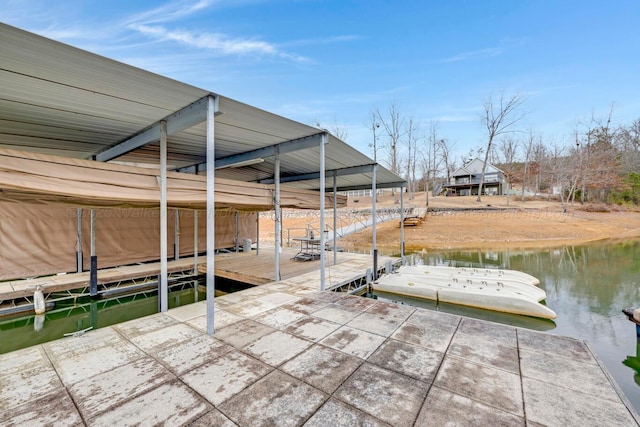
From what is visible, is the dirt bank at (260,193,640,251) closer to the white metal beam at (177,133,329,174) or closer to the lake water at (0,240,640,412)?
the lake water at (0,240,640,412)

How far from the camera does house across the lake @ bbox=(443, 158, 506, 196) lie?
93.6ft

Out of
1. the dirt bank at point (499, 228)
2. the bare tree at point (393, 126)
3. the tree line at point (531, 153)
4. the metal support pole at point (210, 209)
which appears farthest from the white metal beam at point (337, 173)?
the bare tree at point (393, 126)

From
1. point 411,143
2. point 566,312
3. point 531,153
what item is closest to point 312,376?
point 566,312

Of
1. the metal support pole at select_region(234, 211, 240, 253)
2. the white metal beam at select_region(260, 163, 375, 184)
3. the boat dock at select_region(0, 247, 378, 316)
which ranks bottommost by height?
the boat dock at select_region(0, 247, 378, 316)

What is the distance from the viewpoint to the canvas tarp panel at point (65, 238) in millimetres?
5883

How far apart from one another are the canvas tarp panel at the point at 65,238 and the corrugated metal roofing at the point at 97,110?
2272mm

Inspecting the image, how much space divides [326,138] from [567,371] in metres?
3.96

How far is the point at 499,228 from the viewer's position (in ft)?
55.2

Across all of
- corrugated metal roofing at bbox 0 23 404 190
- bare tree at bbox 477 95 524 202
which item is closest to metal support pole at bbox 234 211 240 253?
corrugated metal roofing at bbox 0 23 404 190

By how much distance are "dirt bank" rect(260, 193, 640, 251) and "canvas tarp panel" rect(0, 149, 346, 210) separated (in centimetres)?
934

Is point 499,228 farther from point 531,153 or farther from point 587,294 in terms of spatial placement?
point 531,153

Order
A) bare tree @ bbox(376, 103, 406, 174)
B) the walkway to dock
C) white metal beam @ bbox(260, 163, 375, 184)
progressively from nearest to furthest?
the walkway to dock, white metal beam @ bbox(260, 163, 375, 184), bare tree @ bbox(376, 103, 406, 174)

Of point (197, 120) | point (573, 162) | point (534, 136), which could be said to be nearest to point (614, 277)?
point (197, 120)

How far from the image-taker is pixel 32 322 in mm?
4855
